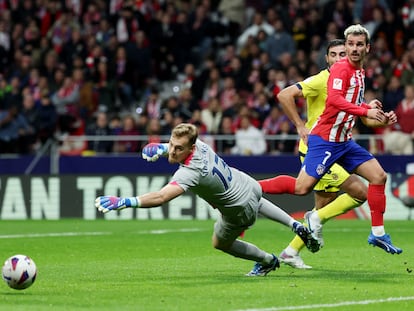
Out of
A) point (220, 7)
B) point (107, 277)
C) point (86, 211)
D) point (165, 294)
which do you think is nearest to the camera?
point (165, 294)

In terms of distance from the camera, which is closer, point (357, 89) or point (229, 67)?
point (357, 89)

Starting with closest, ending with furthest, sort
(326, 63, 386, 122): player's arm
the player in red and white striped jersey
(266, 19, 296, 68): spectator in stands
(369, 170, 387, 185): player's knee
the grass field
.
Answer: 1. the grass field
2. (326, 63, 386, 122): player's arm
3. the player in red and white striped jersey
4. (369, 170, 387, 185): player's knee
5. (266, 19, 296, 68): spectator in stands

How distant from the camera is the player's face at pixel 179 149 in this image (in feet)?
32.8

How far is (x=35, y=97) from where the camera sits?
26109mm

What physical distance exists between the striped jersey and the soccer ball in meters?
3.57

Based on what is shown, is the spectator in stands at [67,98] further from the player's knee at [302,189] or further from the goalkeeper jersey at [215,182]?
the goalkeeper jersey at [215,182]

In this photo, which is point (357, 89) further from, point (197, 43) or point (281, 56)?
point (197, 43)

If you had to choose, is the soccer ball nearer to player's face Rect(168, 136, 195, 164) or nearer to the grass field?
the grass field

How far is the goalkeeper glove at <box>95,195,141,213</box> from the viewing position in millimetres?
9328

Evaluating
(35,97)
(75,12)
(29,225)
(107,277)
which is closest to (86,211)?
(29,225)

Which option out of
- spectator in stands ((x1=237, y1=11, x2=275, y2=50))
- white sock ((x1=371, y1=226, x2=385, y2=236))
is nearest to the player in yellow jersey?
white sock ((x1=371, y1=226, x2=385, y2=236))

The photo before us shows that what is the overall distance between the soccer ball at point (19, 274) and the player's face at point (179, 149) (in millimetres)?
1606

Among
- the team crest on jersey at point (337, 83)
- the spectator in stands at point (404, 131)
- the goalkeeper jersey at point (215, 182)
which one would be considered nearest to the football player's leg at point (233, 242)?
the goalkeeper jersey at point (215, 182)

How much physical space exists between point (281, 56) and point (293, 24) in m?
1.49
